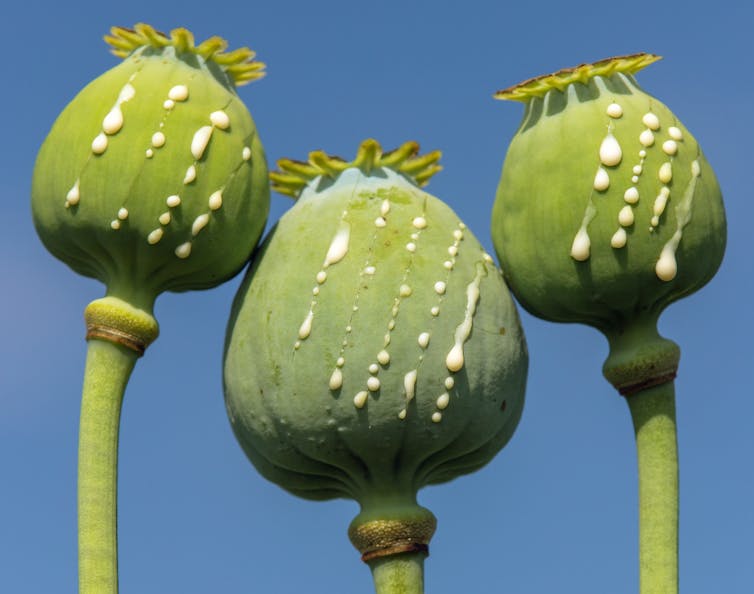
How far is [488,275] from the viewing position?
8766mm

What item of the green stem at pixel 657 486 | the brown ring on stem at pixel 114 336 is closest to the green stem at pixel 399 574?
the green stem at pixel 657 486

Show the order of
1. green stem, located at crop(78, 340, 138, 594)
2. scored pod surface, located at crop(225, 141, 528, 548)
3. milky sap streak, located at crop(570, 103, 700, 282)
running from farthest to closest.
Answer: milky sap streak, located at crop(570, 103, 700, 282) → scored pod surface, located at crop(225, 141, 528, 548) → green stem, located at crop(78, 340, 138, 594)

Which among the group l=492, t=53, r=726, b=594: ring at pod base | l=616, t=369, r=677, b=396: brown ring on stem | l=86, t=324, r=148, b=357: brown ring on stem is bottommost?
l=616, t=369, r=677, b=396: brown ring on stem

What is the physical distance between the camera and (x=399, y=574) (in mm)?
8414

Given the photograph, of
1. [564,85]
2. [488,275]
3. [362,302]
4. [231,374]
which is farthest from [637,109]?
[231,374]

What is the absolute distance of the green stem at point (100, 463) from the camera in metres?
8.23

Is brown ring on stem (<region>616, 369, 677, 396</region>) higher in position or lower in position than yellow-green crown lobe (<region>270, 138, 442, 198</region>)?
lower

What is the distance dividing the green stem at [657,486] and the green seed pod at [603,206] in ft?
1.33

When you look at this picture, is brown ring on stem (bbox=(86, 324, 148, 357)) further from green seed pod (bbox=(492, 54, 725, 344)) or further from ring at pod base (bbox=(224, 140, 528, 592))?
green seed pod (bbox=(492, 54, 725, 344))

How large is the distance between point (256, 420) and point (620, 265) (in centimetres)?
170

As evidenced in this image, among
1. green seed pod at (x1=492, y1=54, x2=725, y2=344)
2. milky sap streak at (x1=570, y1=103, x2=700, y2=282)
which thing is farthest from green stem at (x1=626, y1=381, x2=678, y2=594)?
milky sap streak at (x1=570, y1=103, x2=700, y2=282)

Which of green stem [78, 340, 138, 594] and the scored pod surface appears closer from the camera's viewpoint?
green stem [78, 340, 138, 594]

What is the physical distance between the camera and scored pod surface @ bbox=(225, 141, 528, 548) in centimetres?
834

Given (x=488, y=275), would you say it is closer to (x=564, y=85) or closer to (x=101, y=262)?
(x=564, y=85)
